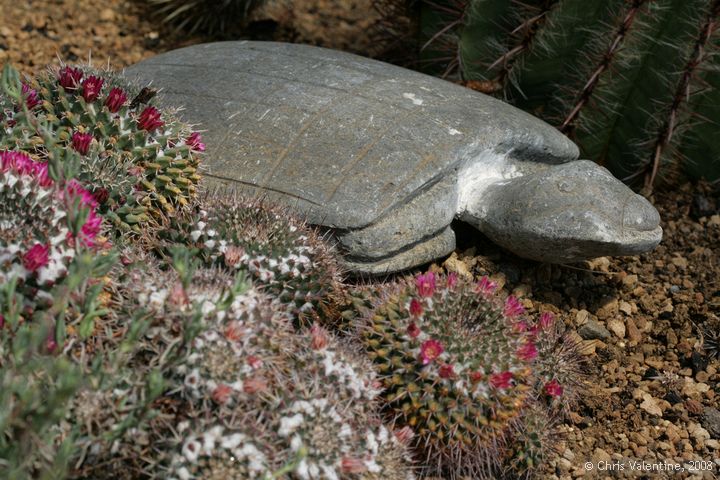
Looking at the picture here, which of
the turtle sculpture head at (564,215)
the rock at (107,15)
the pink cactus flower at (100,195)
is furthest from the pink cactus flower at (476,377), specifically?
the rock at (107,15)

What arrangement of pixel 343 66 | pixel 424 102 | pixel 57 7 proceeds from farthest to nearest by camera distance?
pixel 57 7, pixel 343 66, pixel 424 102

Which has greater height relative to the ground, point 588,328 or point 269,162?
point 269,162

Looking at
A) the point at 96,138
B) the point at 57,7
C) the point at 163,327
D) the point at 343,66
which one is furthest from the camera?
the point at 57,7

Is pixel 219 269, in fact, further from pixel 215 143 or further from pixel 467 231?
pixel 467 231

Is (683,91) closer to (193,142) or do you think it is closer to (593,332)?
(593,332)

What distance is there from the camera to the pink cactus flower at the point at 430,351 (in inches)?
105

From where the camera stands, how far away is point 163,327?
2.29 metres

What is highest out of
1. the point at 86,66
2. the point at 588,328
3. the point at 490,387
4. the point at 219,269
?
the point at 86,66

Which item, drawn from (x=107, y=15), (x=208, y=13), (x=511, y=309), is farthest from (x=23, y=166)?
(x=107, y=15)

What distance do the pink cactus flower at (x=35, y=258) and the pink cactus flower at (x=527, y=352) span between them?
1.53 metres

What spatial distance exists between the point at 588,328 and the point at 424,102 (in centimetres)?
130

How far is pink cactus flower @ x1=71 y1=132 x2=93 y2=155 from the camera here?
9.84 ft

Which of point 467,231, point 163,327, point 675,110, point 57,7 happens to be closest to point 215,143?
point 467,231

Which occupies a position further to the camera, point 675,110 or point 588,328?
point 675,110
